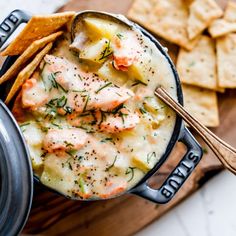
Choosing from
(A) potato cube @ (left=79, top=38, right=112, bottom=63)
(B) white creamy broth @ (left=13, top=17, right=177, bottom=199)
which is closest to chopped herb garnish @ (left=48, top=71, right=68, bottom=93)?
(B) white creamy broth @ (left=13, top=17, right=177, bottom=199)

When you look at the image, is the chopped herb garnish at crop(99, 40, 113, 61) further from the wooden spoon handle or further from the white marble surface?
the white marble surface

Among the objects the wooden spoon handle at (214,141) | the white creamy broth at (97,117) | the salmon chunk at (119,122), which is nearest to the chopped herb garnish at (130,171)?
the white creamy broth at (97,117)

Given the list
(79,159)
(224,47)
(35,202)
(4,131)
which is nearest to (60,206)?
(35,202)

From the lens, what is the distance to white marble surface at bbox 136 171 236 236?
8.62 ft

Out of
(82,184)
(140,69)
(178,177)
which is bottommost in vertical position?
(178,177)

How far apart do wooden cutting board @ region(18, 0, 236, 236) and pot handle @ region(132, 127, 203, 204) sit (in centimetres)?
36

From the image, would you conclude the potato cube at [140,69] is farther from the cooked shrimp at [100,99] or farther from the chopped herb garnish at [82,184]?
the chopped herb garnish at [82,184]

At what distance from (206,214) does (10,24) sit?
1.14 metres

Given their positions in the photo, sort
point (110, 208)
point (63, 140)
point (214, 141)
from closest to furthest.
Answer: point (63, 140) < point (214, 141) < point (110, 208)

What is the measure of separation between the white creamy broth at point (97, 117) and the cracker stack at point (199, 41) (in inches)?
17.0

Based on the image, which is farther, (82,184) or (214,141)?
(214,141)

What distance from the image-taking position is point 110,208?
2.58m

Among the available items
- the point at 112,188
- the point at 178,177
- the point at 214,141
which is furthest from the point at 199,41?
the point at 112,188

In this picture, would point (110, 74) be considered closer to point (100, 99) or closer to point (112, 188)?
point (100, 99)
